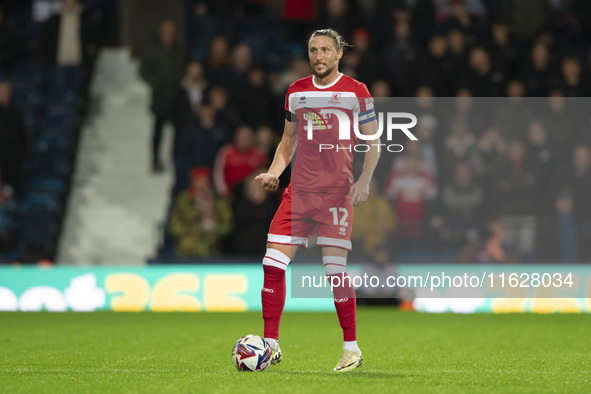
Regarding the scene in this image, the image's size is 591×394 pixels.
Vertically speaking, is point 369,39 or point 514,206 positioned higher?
point 369,39

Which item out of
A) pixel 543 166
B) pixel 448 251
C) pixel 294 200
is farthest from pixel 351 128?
pixel 543 166

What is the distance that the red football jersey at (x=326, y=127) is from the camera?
6812mm

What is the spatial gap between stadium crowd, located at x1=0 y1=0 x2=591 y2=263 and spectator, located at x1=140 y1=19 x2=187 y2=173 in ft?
0.06

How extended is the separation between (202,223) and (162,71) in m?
2.93

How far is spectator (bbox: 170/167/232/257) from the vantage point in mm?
13297

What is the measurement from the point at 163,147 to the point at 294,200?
965cm

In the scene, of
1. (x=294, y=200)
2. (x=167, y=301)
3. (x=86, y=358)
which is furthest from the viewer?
(x=167, y=301)

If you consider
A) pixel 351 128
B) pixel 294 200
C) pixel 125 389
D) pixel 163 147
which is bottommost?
pixel 125 389

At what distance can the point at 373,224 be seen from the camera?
37.9 feet

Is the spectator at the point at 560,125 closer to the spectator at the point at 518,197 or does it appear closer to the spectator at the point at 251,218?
the spectator at the point at 518,197

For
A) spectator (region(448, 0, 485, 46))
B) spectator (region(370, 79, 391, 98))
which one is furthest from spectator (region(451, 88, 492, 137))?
spectator (region(448, 0, 485, 46))

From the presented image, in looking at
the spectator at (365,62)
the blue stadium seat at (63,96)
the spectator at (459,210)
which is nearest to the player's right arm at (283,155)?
the spectator at (459,210)

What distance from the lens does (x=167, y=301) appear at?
1275cm

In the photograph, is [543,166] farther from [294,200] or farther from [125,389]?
[125,389]
